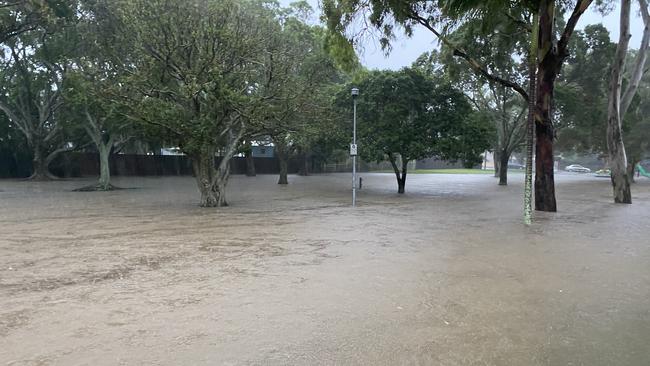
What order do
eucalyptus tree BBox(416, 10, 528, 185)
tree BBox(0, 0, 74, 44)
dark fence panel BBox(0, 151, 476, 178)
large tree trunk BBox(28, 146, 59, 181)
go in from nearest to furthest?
eucalyptus tree BBox(416, 10, 528, 185), tree BBox(0, 0, 74, 44), large tree trunk BBox(28, 146, 59, 181), dark fence panel BBox(0, 151, 476, 178)

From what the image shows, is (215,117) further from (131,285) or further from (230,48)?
(131,285)

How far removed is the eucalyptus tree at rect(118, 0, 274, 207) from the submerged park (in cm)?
8

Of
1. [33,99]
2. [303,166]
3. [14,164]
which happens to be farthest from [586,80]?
[14,164]

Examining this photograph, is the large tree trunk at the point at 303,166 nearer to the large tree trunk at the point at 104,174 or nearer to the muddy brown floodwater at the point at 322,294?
the large tree trunk at the point at 104,174

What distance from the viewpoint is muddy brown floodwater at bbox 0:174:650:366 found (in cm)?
421

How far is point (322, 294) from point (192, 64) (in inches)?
452

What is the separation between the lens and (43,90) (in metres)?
31.1

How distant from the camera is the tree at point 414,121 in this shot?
22297 millimetres

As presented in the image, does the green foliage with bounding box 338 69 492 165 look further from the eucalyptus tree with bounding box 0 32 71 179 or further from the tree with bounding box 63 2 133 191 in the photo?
the eucalyptus tree with bounding box 0 32 71 179

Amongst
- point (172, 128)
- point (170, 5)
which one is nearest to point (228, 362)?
point (172, 128)

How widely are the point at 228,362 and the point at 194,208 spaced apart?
13.0 metres

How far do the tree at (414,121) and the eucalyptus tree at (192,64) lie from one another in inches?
315

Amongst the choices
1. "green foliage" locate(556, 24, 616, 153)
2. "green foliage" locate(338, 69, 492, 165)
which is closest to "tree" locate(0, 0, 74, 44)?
"green foliage" locate(338, 69, 492, 165)

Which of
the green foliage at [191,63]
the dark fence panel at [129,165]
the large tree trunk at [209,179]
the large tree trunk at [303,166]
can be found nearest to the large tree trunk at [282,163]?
the dark fence panel at [129,165]
